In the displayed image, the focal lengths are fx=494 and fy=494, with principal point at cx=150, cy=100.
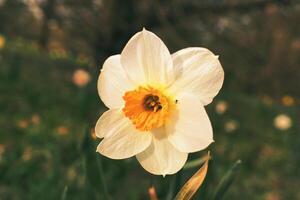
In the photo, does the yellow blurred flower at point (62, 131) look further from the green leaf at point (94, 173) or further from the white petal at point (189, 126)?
the white petal at point (189, 126)

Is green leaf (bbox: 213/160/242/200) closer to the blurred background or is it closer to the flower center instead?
the flower center

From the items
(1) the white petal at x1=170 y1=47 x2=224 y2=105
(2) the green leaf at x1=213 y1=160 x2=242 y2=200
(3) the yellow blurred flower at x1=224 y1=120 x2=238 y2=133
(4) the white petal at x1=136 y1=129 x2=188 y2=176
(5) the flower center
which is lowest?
(3) the yellow blurred flower at x1=224 y1=120 x2=238 y2=133

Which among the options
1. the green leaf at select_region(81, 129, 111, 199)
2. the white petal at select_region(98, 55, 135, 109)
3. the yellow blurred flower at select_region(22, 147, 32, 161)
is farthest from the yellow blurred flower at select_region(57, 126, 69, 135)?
the white petal at select_region(98, 55, 135, 109)

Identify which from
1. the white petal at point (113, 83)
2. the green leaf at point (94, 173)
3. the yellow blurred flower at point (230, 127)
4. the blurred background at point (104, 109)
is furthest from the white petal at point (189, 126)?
the yellow blurred flower at point (230, 127)

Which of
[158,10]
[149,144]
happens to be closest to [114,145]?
[149,144]

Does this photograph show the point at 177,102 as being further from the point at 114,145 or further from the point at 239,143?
the point at 239,143

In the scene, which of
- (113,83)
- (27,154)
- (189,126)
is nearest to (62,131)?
(27,154)

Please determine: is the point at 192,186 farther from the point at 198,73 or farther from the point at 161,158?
the point at 198,73
